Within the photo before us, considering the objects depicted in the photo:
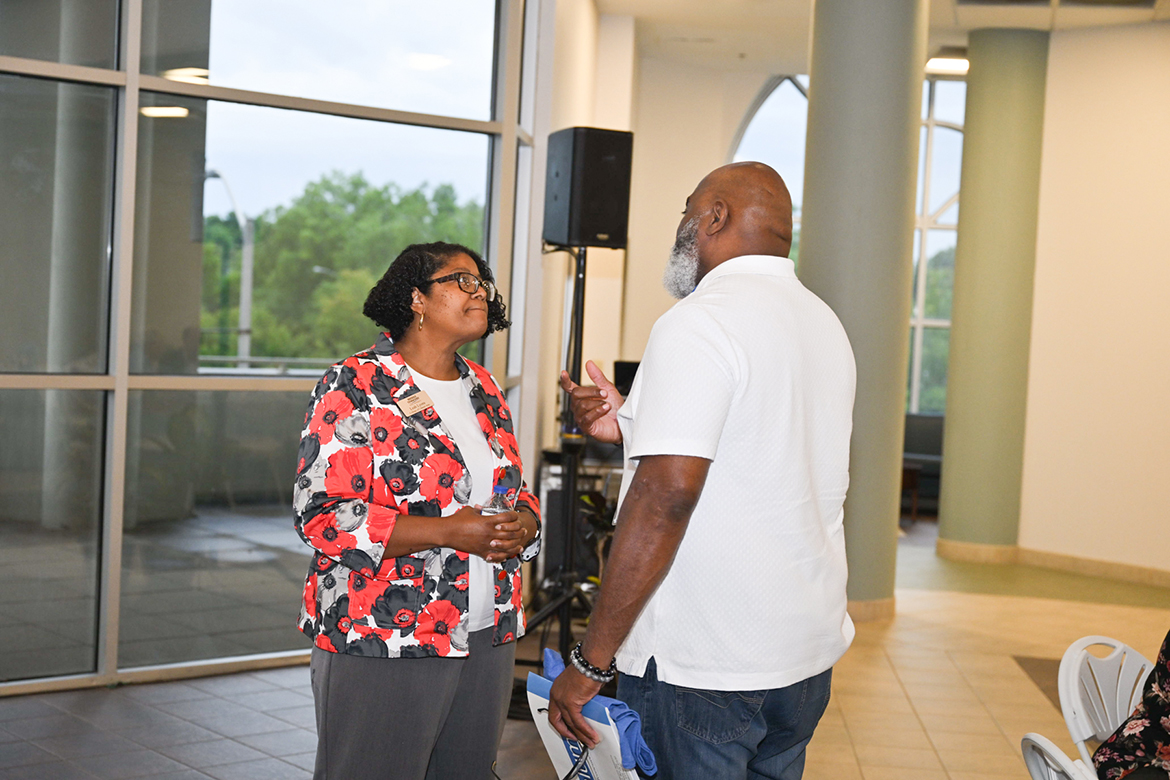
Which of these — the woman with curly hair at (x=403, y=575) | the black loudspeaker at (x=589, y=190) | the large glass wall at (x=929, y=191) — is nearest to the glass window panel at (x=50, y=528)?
the black loudspeaker at (x=589, y=190)

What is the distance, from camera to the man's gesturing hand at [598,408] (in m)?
1.96

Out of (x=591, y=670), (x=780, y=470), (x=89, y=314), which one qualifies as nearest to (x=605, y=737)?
(x=591, y=670)

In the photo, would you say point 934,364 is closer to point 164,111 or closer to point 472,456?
point 164,111

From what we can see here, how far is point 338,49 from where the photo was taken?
15.1 ft

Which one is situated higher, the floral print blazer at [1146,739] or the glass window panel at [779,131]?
the glass window panel at [779,131]

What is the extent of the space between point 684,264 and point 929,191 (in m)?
10.2

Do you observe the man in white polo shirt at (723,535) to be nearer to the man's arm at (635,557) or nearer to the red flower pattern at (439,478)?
the man's arm at (635,557)

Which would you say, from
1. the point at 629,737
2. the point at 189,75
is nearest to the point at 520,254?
the point at 189,75

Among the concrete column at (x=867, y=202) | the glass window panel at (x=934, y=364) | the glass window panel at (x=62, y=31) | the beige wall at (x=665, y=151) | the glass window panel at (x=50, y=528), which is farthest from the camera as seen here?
the glass window panel at (x=934, y=364)

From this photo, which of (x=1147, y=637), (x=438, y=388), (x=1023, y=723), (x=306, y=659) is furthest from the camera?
(x=1147, y=637)

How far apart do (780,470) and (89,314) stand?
329 cm

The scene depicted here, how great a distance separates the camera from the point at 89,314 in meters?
3.97

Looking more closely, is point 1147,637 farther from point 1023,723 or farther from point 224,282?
point 224,282

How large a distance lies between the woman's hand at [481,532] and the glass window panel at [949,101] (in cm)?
1030
